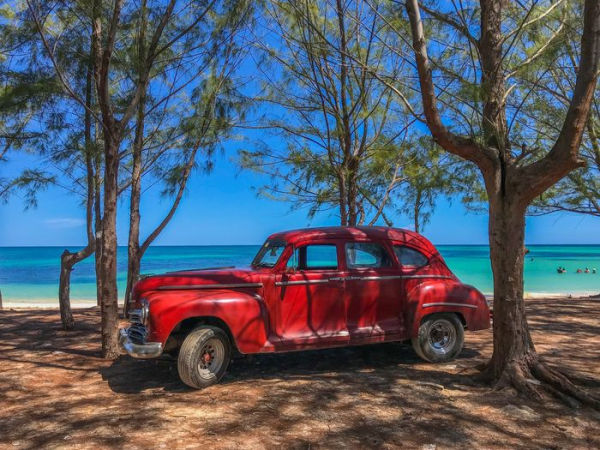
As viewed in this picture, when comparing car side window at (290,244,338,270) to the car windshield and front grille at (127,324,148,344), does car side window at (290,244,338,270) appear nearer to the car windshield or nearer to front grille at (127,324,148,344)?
the car windshield

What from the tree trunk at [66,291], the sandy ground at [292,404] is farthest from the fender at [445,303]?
the tree trunk at [66,291]

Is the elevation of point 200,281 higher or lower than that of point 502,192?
lower

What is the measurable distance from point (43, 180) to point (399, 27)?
8.13m

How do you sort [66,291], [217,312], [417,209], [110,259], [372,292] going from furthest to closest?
1. [417,209]
2. [66,291]
3. [110,259]
4. [372,292]
5. [217,312]

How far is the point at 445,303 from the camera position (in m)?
5.79

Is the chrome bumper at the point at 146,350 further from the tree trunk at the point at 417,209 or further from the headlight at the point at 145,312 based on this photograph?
the tree trunk at the point at 417,209

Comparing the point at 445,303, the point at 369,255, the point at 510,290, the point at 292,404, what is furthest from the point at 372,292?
the point at 292,404

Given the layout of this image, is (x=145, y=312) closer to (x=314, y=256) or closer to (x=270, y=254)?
(x=270, y=254)

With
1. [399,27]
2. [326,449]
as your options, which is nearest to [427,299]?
[326,449]

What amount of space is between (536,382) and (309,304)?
93.8 inches

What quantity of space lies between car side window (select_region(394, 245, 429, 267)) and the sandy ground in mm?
1229

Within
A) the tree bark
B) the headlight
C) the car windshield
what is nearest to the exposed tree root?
the tree bark

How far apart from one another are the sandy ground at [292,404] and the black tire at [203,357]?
14 centimetres

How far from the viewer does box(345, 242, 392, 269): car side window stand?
581 centimetres
